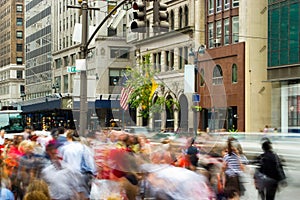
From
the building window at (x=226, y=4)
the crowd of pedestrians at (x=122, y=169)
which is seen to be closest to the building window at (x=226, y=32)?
the building window at (x=226, y=4)

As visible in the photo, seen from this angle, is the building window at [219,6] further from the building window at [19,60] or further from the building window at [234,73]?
the building window at [19,60]

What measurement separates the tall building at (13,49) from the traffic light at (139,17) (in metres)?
112

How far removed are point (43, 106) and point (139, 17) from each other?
143ft

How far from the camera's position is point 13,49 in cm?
12706

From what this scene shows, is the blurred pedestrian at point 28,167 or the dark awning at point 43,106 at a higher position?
the dark awning at point 43,106

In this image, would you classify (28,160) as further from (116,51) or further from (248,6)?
(248,6)

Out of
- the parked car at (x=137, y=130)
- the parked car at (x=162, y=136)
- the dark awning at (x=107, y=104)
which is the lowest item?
the parked car at (x=162, y=136)

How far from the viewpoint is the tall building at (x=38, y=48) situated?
90.7 metres

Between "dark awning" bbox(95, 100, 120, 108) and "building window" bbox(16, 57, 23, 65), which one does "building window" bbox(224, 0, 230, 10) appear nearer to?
"dark awning" bbox(95, 100, 120, 108)

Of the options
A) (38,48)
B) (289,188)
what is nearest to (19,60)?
(38,48)

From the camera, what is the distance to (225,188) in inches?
436

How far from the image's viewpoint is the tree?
29.0 ft

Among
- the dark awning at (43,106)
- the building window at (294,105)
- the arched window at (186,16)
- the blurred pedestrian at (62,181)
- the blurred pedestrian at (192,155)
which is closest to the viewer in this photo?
the blurred pedestrian at (62,181)

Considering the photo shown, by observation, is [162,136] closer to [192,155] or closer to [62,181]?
[192,155]
